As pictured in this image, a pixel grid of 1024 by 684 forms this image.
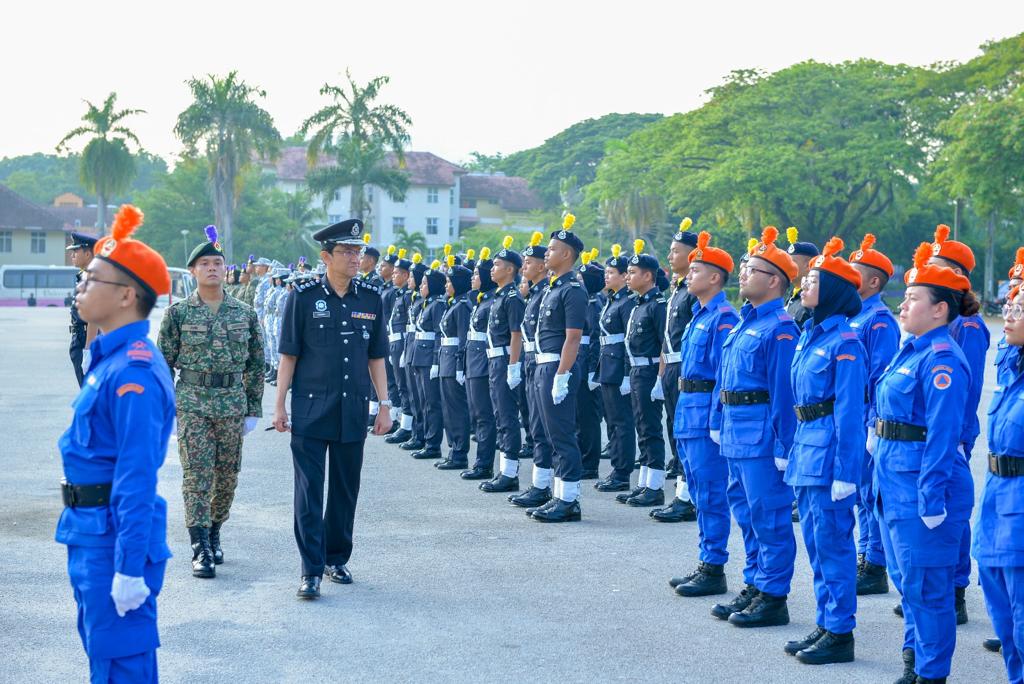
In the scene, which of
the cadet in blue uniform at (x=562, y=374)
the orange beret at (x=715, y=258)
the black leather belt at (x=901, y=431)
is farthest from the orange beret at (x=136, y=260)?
the cadet in blue uniform at (x=562, y=374)

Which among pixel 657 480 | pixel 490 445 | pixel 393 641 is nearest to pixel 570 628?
pixel 393 641

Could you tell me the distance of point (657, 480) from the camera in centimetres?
1030

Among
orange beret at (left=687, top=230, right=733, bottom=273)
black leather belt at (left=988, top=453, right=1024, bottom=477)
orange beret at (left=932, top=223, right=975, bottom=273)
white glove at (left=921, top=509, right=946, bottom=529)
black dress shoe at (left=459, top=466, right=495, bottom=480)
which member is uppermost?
orange beret at (left=932, top=223, right=975, bottom=273)

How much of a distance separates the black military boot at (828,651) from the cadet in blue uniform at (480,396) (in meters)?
5.80

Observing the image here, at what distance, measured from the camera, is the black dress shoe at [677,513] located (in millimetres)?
9500

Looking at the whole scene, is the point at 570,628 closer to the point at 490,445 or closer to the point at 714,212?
the point at 490,445

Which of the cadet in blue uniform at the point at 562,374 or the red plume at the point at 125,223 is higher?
the red plume at the point at 125,223

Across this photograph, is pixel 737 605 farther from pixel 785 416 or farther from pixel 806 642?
pixel 785 416

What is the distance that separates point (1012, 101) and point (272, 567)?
37.7 meters

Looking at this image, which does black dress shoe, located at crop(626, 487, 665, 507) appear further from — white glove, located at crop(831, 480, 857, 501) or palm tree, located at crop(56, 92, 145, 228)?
palm tree, located at crop(56, 92, 145, 228)

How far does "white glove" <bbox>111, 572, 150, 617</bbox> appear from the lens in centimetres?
395

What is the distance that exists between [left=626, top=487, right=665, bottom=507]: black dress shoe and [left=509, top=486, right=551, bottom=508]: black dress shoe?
2.38 ft

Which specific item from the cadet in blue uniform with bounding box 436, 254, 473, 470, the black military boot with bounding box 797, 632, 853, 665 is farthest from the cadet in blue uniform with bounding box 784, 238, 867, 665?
the cadet in blue uniform with bounding box 436, 254, 473, 470

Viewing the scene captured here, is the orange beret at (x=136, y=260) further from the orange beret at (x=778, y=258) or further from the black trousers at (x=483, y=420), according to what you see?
the black trousers at (x=483, y=420)
